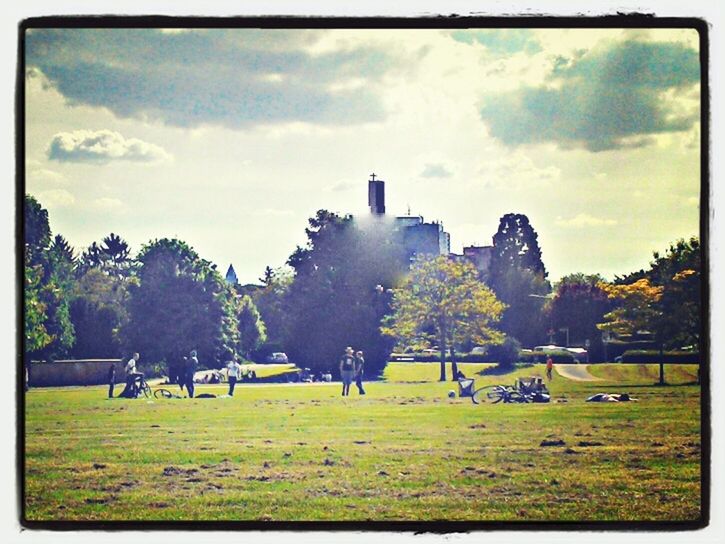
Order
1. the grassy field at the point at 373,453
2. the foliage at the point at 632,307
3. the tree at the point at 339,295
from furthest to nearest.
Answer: the tree at the point at 339,295 → the foliage at the point at 632,307 → the grassy field at the point at 373,453

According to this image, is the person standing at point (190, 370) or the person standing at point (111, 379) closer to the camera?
the person standing at point (111, 379)

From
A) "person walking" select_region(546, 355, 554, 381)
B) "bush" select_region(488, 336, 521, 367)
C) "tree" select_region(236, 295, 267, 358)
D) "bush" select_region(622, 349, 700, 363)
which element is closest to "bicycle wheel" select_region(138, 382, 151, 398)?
"tree" select_region(236, 295, 267, 358)

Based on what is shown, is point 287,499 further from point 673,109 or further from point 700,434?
point 673,109

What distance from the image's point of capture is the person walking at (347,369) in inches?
463

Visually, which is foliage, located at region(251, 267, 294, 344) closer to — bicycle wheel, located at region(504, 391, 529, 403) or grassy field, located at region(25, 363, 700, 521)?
grassy field, located at region(25, 363, 700, 521)

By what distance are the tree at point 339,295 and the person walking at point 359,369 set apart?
4cm

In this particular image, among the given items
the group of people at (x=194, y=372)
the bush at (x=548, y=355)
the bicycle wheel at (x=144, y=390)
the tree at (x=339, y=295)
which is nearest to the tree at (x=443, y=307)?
the tree at (x=339, y=295)

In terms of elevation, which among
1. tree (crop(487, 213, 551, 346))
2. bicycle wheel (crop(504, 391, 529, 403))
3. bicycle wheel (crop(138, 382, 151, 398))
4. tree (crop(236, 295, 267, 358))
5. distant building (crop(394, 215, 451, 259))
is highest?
distant building (crop(394, 215, 451, 259))

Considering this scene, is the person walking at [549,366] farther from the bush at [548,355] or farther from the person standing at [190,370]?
the person standing at [190,370]

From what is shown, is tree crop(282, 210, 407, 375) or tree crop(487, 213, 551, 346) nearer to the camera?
tree crop(487, 213, 551, 346)

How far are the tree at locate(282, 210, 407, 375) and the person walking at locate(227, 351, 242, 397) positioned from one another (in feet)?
1.40

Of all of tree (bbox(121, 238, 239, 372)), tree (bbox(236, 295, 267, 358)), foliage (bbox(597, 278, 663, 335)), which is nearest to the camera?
foliage (bbox(597, 278, 663, 335))

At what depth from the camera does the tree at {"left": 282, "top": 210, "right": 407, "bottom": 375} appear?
38.4 feet

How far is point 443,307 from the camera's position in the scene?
1172cm
